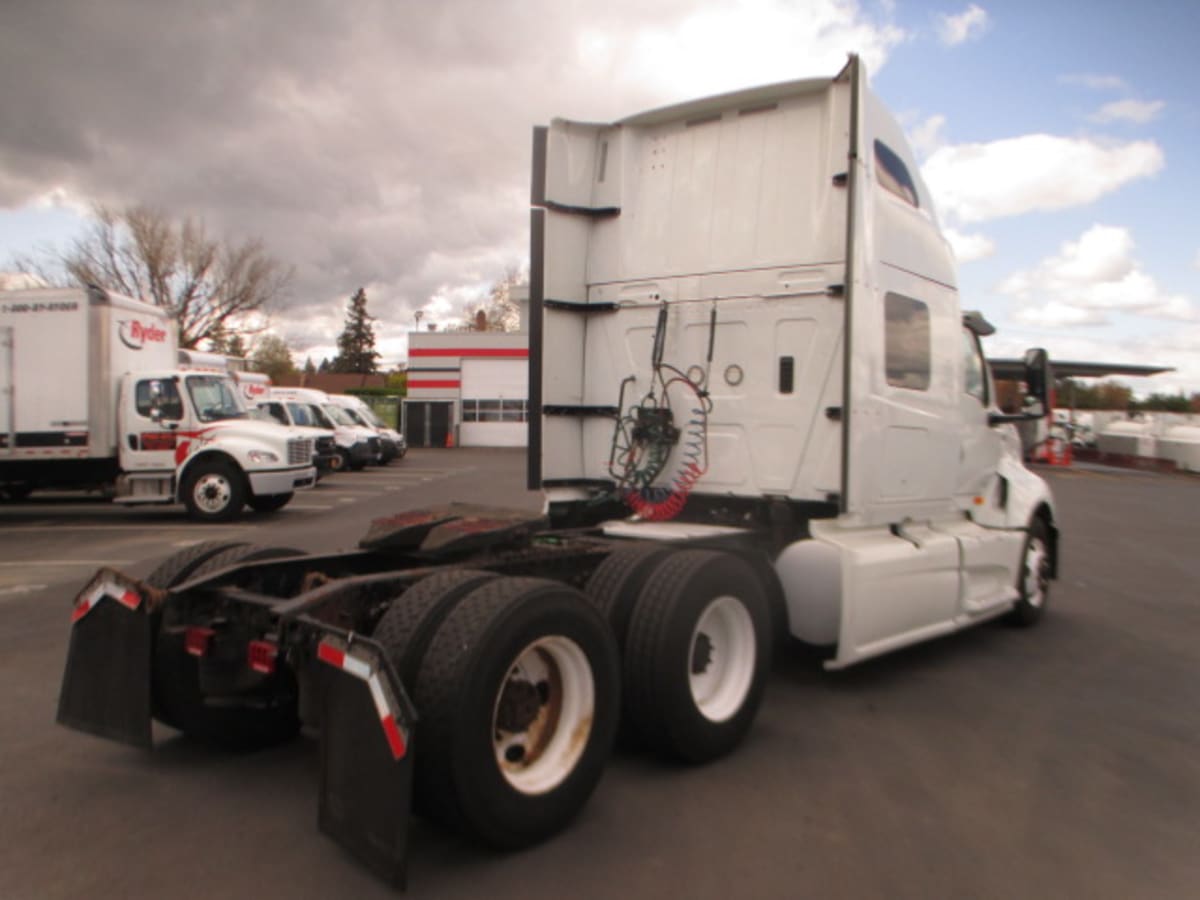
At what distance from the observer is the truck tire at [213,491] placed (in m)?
13.6

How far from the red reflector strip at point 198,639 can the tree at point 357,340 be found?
10362 centimetres

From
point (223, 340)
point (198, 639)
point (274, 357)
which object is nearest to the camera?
point (198, 639)

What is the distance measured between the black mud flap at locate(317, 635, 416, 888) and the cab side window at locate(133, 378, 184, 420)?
39.8 feet

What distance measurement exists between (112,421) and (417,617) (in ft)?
41.3

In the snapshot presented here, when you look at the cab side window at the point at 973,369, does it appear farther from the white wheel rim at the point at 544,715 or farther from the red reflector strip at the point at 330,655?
the red reflector strip at the point at 330,655

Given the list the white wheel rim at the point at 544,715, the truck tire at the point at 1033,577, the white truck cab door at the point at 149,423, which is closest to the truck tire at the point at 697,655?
the white wheel rim at the point at 544,715

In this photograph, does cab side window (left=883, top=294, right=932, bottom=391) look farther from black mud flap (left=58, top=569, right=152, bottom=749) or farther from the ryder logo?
the ryder logo

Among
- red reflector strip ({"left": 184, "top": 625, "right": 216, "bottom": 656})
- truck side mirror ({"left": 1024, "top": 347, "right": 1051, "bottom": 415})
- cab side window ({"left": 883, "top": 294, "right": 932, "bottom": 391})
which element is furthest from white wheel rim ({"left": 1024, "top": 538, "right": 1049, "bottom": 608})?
red reflector strip ({"left": 184, "top": 625, "right": 216, "bottom": 656})

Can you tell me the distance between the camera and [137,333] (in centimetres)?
1416

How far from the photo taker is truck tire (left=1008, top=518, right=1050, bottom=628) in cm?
689

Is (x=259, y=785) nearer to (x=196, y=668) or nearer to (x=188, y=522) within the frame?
(x=196, y=668)

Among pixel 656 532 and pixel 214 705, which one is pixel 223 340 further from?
pixel 214 705

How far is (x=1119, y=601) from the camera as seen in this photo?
838 cm

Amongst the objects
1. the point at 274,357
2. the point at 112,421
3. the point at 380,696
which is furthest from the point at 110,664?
the point at 274,357
